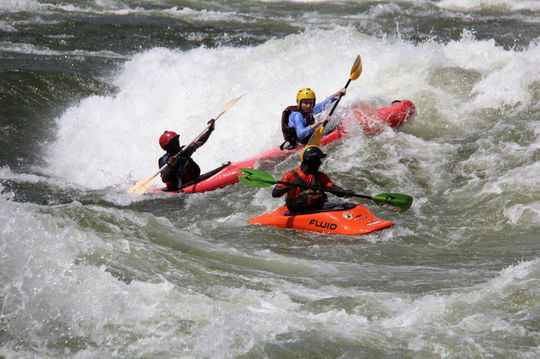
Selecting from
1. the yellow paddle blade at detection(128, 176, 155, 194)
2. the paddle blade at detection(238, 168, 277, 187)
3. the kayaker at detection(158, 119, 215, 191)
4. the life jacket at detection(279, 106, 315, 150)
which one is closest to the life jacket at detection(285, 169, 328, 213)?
the paddle blade at detection(238, 168, 277, 187)

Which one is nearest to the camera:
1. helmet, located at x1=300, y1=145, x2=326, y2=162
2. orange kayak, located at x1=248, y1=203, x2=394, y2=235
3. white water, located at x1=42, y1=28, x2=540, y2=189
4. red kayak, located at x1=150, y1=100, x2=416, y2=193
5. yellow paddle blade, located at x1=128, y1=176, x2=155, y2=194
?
orange kayak, located at x1=248, y1=203, x2=394, y2=235

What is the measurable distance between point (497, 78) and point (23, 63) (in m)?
8.64

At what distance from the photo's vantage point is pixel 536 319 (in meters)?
4.66

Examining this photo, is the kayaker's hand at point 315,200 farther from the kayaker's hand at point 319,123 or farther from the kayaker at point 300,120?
the kayaker at point 300,120

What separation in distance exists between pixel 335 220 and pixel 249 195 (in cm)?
201

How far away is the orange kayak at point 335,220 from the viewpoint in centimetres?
689

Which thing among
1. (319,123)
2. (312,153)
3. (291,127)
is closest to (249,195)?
(291,127)

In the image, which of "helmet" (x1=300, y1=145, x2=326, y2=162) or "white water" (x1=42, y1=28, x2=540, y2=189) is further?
"white water" (x1=42, y1=28, x2=540, y2=189)

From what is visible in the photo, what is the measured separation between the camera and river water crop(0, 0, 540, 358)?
455 cm

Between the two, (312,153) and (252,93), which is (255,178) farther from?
(252,93)

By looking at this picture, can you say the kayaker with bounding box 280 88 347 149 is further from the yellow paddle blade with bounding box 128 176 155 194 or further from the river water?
the yellow paddle blade with bounding box 128 176 155 194

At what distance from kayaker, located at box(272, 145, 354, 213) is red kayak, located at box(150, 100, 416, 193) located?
6.58ft

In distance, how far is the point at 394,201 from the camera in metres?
7.36

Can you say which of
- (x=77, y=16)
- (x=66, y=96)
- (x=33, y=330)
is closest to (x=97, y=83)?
(x=66, y=96)
